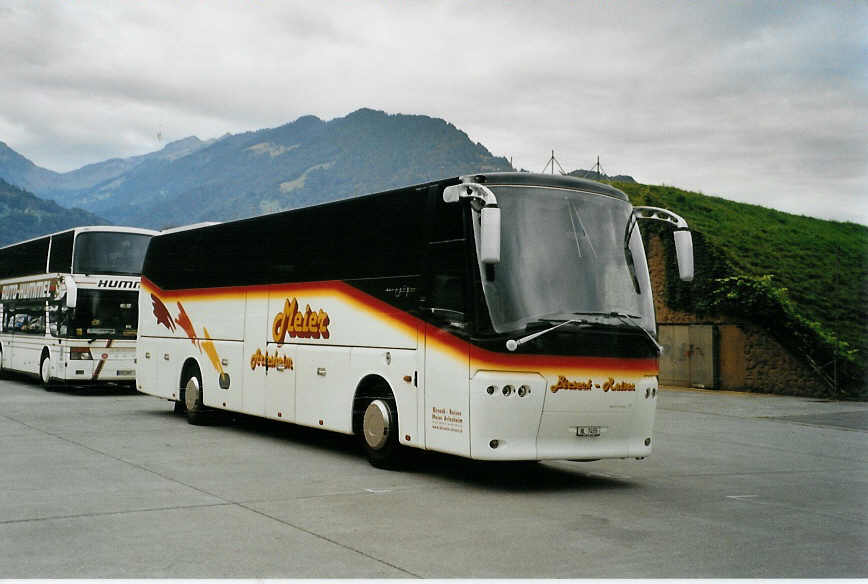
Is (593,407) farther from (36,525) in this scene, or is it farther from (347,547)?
(36,525)

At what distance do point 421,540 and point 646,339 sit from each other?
14.3 ft

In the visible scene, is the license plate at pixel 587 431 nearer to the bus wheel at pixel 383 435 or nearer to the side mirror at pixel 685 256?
the side mirror at pixel 685 256

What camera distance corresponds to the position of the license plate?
10.4 meters

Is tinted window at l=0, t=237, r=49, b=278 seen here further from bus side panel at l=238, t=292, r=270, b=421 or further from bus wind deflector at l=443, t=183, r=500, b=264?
bus wind deflector at l=443, t=183, r=500, b=264

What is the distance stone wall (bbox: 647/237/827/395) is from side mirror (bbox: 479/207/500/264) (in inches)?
764

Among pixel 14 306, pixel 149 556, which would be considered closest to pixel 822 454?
pixel 149 556

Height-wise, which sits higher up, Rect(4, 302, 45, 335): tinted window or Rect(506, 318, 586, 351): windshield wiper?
Rect(4, 302, 45, 335): tinted window

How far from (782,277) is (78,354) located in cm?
2117

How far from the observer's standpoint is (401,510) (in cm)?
895

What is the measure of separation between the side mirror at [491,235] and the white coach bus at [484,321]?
1 centimetres

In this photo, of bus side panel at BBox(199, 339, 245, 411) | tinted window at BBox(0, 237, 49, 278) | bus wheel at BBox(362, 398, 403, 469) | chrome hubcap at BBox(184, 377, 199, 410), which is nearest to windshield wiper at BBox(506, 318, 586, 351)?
bus wheel at BBox(362, 398, 403, 469)

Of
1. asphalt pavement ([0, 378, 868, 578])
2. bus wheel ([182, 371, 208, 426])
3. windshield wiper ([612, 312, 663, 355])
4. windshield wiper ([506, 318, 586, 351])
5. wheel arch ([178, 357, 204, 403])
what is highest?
windshield wiper ([612, 312, 663, 355])

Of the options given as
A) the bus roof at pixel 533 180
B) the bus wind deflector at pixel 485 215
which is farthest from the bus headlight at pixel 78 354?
the bus wind deflector at pixel 485 215

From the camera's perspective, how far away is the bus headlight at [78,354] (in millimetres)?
23594
